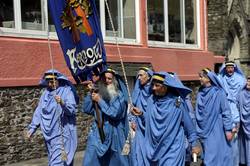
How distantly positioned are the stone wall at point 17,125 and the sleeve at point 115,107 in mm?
4053

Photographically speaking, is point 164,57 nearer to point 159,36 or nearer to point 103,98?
point 159,36

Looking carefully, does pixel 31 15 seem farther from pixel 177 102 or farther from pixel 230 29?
pixel 230 29

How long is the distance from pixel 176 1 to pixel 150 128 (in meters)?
11.9

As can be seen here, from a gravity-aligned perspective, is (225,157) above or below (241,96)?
below

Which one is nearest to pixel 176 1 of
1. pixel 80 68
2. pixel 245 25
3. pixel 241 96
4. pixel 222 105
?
pixel 245 25

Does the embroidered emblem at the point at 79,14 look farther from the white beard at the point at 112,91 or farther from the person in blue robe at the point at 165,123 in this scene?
the person in blue robe at the point at 165,123

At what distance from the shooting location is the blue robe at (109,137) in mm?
7039

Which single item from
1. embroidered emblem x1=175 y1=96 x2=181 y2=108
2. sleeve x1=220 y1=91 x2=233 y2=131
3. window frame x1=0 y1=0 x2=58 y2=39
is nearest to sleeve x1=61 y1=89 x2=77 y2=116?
embroidered emblem x1=175 y1=96 x2=181 y2=108

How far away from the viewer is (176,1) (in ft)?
58.3

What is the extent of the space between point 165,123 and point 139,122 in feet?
2.76

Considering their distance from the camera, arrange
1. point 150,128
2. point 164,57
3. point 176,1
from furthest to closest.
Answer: point 176,1
point 164,57
point 150,128

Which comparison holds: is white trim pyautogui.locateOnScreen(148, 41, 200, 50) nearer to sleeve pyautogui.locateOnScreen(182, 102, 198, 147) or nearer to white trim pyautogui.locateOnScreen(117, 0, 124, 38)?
white trim pyautogui.locateOnScreen(117, 0, 124, 38)

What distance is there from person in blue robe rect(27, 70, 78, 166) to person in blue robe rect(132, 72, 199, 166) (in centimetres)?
152

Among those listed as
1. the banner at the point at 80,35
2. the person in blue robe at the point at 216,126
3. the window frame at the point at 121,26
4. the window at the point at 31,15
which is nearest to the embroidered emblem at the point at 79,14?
the banner at the point at 80,35
